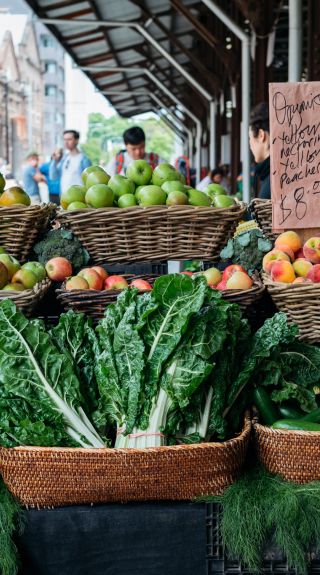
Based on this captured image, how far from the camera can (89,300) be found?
2.24m

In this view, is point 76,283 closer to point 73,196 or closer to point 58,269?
point 58,269

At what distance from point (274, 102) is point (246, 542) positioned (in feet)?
4.10

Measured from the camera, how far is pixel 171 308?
1970 millimetres

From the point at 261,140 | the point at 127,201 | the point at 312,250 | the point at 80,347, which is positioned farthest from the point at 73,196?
the point at 261,140

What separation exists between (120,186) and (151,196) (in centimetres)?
13

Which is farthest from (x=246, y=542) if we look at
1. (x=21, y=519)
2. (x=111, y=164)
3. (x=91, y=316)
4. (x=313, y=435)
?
(x=111, y=164)

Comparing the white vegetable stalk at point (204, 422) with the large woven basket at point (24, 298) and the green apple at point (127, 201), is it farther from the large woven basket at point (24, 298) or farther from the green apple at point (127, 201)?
the green apple at point (127, 201)

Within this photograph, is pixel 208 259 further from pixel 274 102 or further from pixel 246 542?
pixel 246 542

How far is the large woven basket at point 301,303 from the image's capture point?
86.1 inches

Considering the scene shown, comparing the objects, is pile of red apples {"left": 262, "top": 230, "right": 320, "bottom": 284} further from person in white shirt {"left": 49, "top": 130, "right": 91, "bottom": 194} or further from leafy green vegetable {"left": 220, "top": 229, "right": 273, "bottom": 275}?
person in white shirt {"left": 49, "top": 130, "right": 91, "bottom": 194}

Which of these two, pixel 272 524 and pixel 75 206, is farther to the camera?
pixel 75 206

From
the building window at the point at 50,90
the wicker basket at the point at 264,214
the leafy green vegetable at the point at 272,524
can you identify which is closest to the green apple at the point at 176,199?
the wicker basket at the point at 264,214

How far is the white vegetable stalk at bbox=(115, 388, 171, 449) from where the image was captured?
6.33ft

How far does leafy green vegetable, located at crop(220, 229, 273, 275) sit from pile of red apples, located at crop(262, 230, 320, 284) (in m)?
0.06
